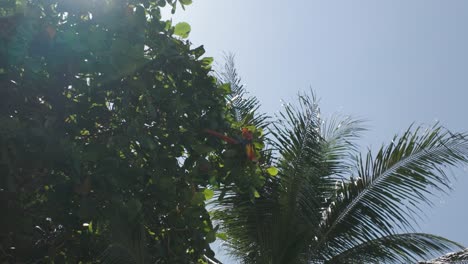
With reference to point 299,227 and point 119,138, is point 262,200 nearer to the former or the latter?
point 299,227

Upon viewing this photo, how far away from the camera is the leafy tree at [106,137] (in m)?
4.57

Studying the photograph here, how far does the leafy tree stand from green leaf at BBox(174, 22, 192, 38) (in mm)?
10

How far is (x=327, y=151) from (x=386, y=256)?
4.91ft

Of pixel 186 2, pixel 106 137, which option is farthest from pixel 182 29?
pixel 106 137

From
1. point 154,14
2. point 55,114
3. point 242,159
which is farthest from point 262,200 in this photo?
point 55,114

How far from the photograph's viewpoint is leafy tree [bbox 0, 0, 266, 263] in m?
4.57

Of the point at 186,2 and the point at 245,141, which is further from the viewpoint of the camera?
the point at 186,2

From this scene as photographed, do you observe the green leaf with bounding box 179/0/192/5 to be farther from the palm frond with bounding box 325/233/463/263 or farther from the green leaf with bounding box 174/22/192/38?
the palm frond with bounding box 325/233/463/263

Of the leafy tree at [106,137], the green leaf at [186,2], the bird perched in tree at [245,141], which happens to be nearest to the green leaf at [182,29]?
the leafy tree at [106,137]

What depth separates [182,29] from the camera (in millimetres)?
5906

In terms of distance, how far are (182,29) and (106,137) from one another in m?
1.28

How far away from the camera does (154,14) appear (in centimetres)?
570

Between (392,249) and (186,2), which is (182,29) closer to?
(186,2)

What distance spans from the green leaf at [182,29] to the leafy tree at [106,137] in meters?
0.01
